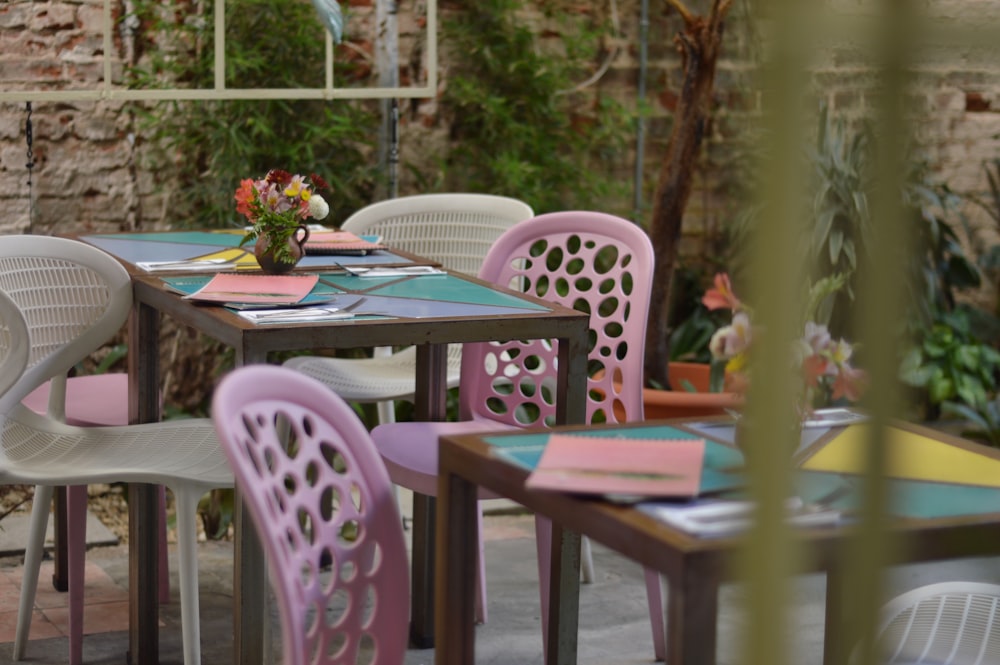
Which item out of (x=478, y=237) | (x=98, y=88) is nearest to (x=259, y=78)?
(x=98, y=88)

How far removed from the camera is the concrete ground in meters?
2.94

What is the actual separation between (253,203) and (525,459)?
4.46 feet

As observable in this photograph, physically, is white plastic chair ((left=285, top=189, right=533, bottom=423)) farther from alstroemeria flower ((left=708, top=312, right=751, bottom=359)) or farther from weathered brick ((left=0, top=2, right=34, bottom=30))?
alstroemeria flower ((left=708, top=312, right=751, bottom=359))

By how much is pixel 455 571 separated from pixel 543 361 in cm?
134

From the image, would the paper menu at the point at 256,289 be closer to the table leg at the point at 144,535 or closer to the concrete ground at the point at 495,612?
the table leg at the point at 144,535

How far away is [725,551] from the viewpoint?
1.31 metres

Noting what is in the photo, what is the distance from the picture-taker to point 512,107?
15.7 feet

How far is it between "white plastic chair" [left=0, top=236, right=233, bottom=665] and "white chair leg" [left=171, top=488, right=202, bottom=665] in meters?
0.08

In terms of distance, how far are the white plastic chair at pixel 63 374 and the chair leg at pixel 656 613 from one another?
92 cm

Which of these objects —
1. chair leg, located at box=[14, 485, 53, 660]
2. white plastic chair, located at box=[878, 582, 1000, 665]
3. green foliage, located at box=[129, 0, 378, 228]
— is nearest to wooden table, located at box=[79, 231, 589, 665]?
chair leg, located at box=[14, 485, 53, 660]

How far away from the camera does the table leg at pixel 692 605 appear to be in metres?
1.25

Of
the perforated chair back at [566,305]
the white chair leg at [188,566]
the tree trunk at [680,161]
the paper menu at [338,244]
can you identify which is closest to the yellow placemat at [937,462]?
the perforated chair back at [566,305]

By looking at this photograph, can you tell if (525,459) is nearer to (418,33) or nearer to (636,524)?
(636,524)

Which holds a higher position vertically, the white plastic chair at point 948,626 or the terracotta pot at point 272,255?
the terracotta pot at point 272,255
